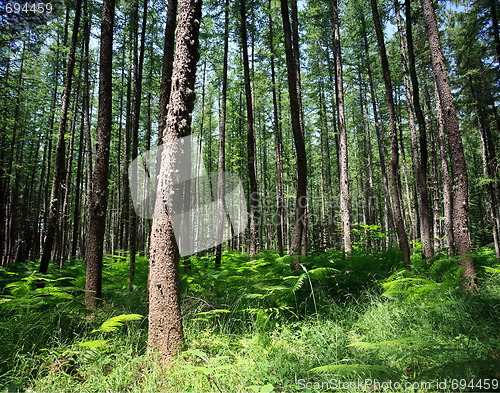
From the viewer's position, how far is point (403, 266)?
7727 millimetres

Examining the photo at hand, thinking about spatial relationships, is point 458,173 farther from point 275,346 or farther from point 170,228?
point 170,228

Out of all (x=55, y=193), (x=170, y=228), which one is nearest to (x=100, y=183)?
(x=170, y=228)

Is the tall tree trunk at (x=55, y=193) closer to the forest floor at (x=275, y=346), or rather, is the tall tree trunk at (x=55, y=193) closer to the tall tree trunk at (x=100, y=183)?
the forest floor at (x=275, y=346)

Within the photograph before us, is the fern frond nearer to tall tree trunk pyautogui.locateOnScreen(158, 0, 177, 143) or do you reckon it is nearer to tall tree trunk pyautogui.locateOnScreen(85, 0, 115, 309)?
tall tree trunk pyautogui.locateOnScreen(85, 0, 115, 309)

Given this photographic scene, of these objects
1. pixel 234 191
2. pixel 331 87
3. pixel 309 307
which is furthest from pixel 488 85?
pixel 234 191

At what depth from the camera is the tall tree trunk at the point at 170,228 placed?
345cm

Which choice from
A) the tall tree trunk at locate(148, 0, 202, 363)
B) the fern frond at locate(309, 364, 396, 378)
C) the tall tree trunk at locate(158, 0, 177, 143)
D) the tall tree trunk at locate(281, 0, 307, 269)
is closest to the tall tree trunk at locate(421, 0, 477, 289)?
the tall tree trunk at locate(281, 0, 307, 269)

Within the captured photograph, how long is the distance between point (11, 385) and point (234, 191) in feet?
80.4

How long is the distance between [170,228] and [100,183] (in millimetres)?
3256

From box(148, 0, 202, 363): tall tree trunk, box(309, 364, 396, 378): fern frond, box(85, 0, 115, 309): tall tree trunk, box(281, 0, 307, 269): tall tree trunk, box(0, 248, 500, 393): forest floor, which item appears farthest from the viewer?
box(281, 0, 307, 269): tall tree trunk

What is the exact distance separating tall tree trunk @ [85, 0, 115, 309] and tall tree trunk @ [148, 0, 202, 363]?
2952 millimetres

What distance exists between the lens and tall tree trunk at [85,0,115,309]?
18.8 ft

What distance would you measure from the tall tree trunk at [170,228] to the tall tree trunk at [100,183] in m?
2.95

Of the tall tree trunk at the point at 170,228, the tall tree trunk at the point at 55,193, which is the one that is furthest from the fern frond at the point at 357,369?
the tall tree trunk at the point at 55,193
